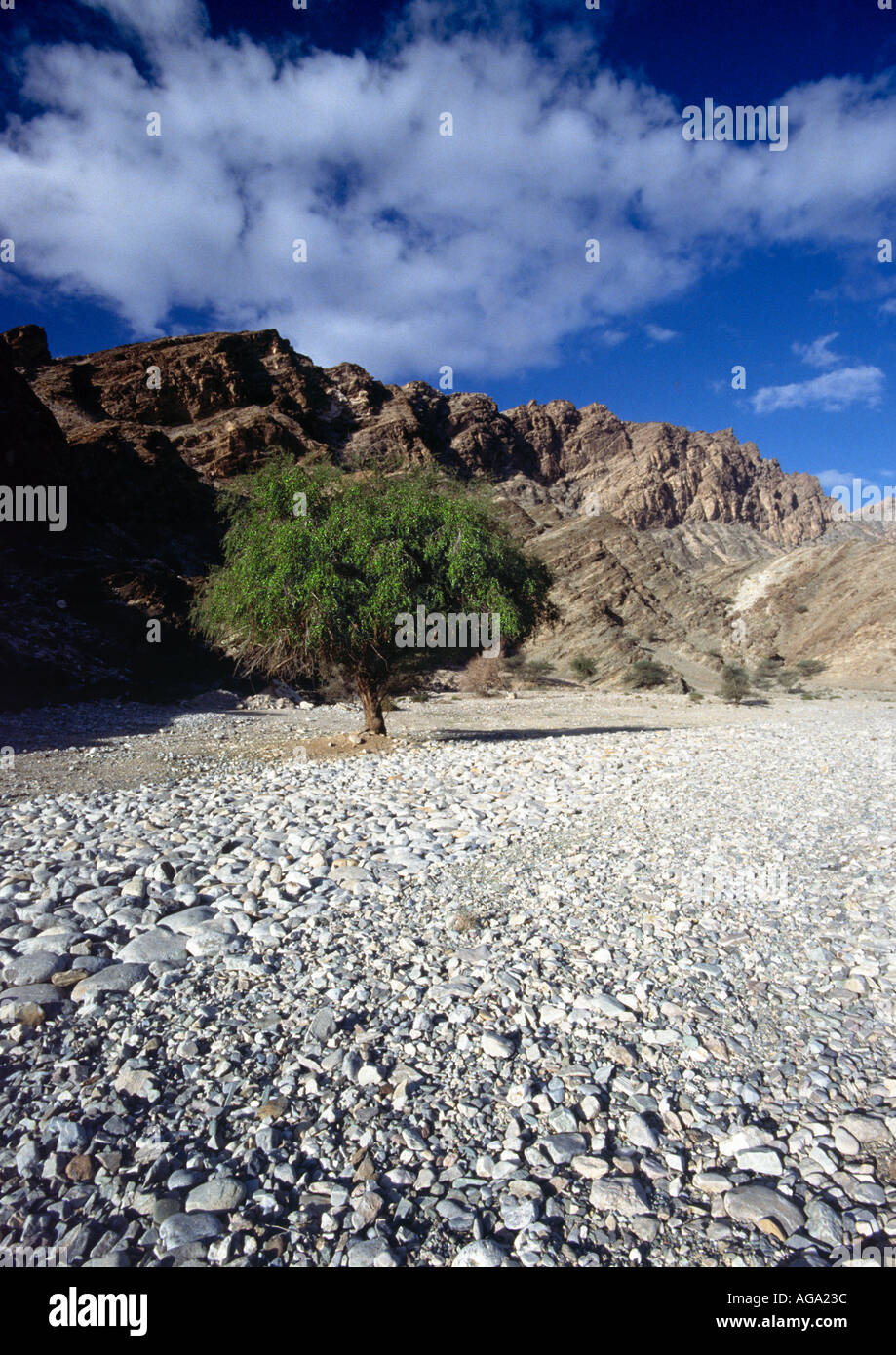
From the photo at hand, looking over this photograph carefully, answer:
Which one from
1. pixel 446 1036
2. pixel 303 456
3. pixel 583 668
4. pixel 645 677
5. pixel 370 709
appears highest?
pixel 303 456

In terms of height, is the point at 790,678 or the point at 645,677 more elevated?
the point at 645,677

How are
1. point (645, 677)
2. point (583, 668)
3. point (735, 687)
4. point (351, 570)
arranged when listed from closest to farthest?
point (351, 570)
point (735, 687)
point (645, 677)
point (583, 668)

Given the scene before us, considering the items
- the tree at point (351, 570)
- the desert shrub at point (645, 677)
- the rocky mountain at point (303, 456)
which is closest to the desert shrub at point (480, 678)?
the rocky mountain at point (303, 456)

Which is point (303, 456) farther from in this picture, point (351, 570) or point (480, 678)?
point (351, 570)

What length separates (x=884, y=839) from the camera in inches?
261

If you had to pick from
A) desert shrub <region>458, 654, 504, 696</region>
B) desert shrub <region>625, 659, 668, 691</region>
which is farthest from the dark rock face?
desert shrub <region>625, 659, 668, 691</region>

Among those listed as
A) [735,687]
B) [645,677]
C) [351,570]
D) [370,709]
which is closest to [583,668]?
[645,677]

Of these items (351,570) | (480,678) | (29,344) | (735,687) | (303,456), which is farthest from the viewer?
(303,456)

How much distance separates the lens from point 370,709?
13883 mm

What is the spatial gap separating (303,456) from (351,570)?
56.8 metres

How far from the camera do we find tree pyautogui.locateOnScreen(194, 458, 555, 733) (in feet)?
39.3

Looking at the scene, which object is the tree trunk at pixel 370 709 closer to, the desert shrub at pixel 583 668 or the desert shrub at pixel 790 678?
the desert shrub at pixel 583 668

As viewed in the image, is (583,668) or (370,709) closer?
(370,709)
